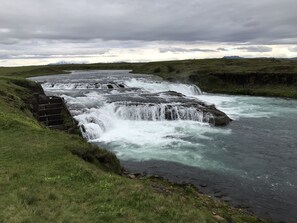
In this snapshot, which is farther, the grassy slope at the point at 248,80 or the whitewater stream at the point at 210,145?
the grassy slope at the point at 248,80

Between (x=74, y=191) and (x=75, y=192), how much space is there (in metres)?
0.12

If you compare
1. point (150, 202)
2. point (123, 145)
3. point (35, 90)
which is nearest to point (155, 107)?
point (123, 145)

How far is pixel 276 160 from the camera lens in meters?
24.1

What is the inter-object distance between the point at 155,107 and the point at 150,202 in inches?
1104

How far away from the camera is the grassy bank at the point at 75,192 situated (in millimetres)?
10320

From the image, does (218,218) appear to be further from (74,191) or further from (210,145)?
(210,145)

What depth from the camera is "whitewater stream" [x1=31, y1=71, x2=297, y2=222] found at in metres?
18.7

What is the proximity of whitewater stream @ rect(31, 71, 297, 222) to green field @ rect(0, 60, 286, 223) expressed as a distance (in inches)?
97.2

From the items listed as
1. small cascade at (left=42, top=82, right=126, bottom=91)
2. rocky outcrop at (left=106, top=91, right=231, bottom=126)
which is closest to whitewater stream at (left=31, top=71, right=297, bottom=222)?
rocky outcrop at (left=106, top=91, right=231, bottom=126)

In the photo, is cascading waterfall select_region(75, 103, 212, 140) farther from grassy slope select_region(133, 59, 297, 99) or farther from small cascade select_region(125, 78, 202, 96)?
grassy slope select_region(133, 59, 297, 99)

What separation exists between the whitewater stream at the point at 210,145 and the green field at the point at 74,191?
2469 mm

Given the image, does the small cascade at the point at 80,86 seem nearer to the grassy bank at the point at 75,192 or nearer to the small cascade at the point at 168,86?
the small cascade at the point at 168,86

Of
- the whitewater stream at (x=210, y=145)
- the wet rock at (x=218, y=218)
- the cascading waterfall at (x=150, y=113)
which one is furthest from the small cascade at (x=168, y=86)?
the wet rock at (x=218, y=218)

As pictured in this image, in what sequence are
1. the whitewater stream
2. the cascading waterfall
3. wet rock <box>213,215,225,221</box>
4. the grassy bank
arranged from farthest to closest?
the cascading waterfall
the whitewater stream
wet rock <box>213,215,225,221</box>
the grassy bank
